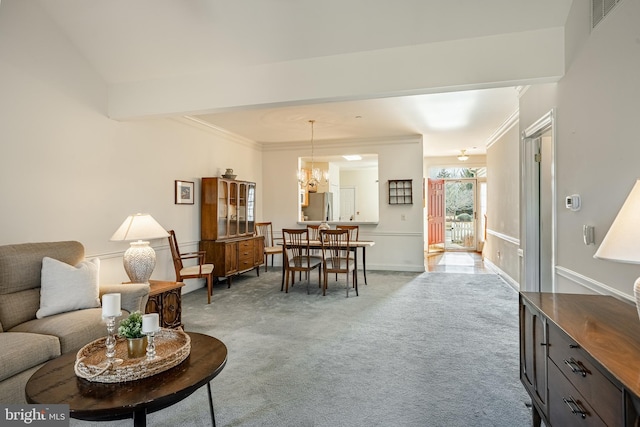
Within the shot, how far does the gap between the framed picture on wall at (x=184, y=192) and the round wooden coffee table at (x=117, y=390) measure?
3.51m

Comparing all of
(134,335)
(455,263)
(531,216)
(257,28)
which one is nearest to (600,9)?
(531,216)

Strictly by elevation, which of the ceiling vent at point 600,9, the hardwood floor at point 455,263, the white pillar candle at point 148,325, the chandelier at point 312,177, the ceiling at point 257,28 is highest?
the ceiling at point 257,28

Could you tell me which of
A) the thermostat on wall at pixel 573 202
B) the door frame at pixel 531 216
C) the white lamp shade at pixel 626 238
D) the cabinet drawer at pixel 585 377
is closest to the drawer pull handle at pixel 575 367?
the cabinet drawer at pixel 585 377

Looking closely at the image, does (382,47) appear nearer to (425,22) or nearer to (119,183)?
(425,22)

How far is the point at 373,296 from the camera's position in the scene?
490 centimetres

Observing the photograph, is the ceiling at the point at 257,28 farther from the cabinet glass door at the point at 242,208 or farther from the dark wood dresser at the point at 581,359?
the cabinet glass door at the point at 242,208

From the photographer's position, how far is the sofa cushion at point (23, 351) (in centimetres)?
187

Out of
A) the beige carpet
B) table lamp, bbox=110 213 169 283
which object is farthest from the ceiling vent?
table lamp, bbox=110 213 169 283

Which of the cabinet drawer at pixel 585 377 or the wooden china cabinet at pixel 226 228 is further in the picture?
the wooden china cabinet at pixel 226 228

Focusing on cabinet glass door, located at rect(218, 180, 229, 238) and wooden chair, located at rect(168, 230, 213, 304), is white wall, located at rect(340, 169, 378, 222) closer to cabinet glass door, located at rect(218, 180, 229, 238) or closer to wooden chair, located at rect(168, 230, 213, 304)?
cabinet glass door, located at rect(218, 180, 229, 238)

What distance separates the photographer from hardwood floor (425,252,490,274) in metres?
6.95

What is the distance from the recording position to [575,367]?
1313mm

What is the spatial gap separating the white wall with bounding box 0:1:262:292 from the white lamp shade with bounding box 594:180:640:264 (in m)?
3.91

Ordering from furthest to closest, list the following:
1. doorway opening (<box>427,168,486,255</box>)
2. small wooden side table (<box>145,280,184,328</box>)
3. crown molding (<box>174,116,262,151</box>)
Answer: doorway opening (<box>427,168,486,255</box>) → crown molding (<box>174,116,262,151</box>) → small wooden side table (<box>145,280,184,328</box>)
